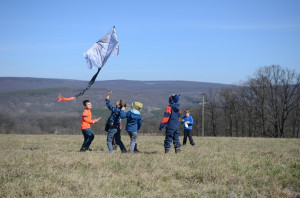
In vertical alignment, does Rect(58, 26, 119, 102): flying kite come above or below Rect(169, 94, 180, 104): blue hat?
above

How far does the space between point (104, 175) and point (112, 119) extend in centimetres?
465

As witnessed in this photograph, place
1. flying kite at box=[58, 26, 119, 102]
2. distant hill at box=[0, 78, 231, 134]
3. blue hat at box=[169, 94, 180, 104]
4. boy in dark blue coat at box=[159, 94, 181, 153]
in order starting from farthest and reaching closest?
distant hill at box=[0, 78, 231, 134], flying kite at box=[58, 26, 119, 102], blue hat at box=[169, 94, 180, 104], boy in dark blue coat at box=[159, 94, 181, 153]

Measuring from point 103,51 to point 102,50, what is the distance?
0.18 ft

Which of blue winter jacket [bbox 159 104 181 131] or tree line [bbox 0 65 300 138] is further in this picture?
tree line [bbox 0 65 300 138]

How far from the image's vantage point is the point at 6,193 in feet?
19.4

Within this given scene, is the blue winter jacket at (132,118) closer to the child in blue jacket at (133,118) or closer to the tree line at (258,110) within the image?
the child in blue jacket at (133,118)

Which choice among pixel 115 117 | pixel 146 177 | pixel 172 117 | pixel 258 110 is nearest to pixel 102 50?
pixel 115 117

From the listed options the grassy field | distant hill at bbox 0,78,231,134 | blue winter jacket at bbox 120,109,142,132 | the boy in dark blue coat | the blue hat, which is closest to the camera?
the grassy field

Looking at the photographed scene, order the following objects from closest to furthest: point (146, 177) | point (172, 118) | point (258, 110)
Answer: point (146, 177) → point (172, 118) → point (258, 110)

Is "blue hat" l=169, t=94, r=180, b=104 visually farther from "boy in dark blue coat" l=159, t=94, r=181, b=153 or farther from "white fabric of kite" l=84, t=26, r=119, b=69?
"white fabric of kite" l=84, t=26, r=119, b=69

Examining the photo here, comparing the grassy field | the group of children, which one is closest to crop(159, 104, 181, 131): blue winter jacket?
the group of children

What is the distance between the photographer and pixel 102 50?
39.3 feet

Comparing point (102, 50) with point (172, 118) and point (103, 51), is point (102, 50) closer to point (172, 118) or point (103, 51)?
point (103, 51)

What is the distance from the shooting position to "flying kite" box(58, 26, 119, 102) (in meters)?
11.9
